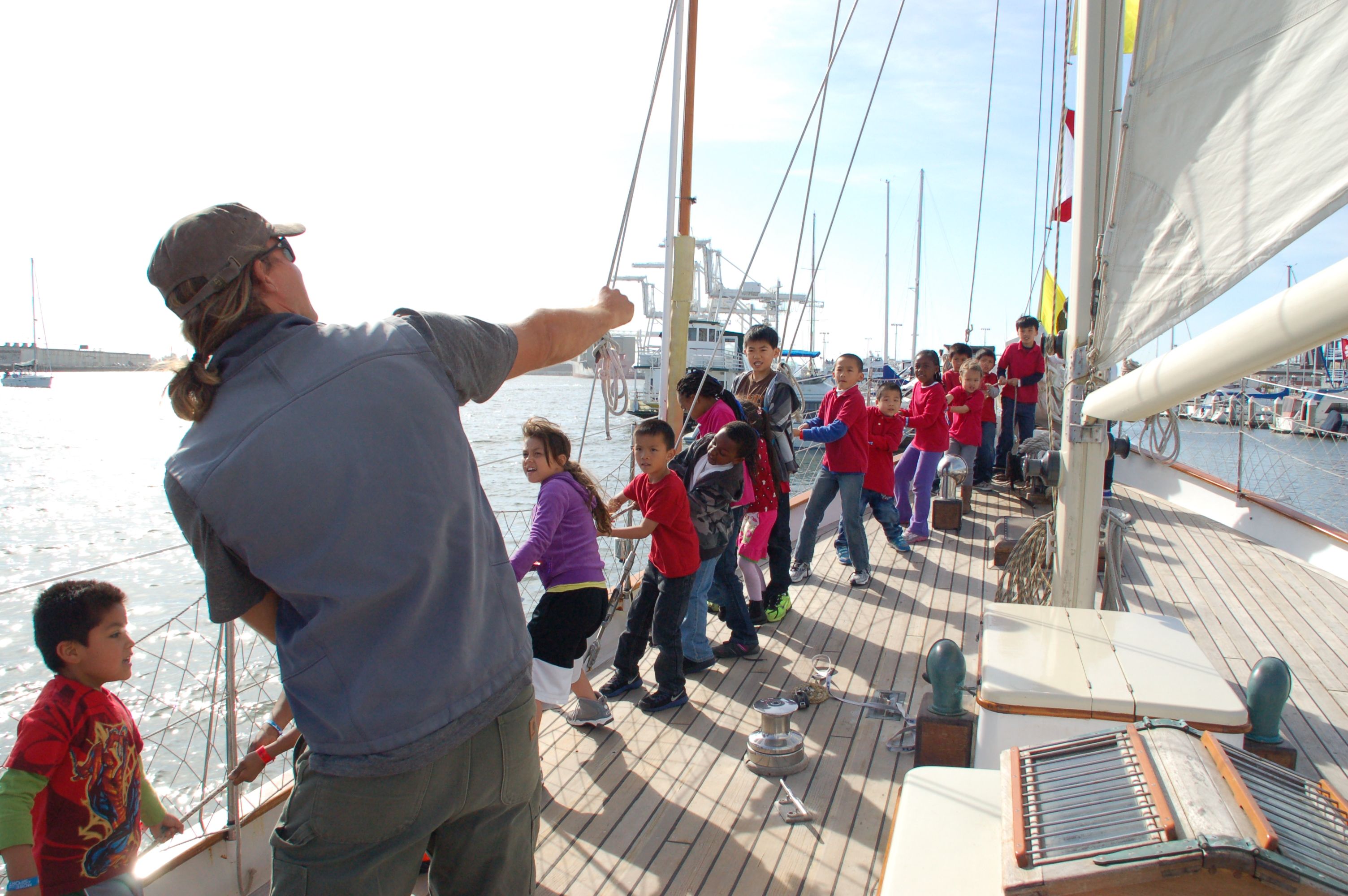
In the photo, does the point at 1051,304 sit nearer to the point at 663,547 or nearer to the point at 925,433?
the point at 925,433

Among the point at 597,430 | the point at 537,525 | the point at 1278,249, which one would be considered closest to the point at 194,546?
the point at 537,525

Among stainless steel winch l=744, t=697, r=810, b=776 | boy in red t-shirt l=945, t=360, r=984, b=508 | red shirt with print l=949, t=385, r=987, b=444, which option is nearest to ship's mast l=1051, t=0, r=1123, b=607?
stainless steel winch l=744, t=697, r=810, b=776

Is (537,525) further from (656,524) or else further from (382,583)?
(382,583)

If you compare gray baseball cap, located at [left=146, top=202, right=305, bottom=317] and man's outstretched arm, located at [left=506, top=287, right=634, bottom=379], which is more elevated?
gray baseball cap, located at [left=146, top=202, right=305, bottom=317]

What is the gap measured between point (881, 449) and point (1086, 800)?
4643mm

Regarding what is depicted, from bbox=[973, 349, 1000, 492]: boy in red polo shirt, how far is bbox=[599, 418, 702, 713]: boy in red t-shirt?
16.6 ft

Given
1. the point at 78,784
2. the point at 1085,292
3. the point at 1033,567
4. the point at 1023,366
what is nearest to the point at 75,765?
the point at 78,784

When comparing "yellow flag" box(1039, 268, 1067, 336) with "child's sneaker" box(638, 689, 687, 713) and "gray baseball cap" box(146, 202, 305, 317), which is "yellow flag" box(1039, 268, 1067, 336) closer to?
"child's sneaker" box(638, 689, 687, 713)

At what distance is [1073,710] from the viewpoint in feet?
7.15

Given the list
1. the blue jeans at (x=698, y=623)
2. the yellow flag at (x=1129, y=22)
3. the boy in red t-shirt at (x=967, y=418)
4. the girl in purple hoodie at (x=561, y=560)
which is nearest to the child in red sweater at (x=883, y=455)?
the boy in red t-shirt at (x=967, y=418)

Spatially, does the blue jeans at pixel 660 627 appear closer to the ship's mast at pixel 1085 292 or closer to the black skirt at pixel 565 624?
the black skirt at pixel 565 624

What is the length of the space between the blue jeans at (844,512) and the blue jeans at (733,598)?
1.37m

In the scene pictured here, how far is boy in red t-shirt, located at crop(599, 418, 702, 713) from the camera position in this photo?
138 inches

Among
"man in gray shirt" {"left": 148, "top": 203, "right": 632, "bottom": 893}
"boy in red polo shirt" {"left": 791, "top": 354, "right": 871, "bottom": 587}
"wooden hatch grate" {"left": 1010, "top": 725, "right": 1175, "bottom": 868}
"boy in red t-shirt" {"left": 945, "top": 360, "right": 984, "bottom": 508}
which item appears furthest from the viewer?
"boy in red t-shirt" {"left": 945, "top": 360, "right": 984, "bottom": 508}
